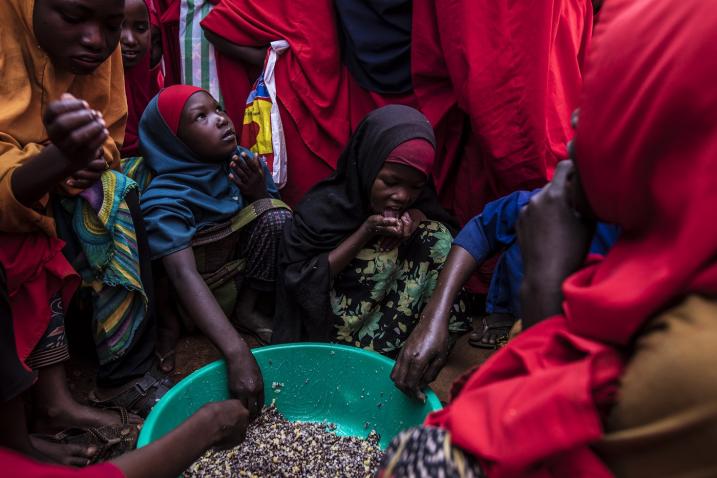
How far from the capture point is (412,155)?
218cm

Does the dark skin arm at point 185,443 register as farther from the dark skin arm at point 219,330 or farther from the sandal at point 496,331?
the sandal at point 496,331

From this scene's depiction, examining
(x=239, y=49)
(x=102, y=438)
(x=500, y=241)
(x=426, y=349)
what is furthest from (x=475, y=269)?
(x=239, y=49)

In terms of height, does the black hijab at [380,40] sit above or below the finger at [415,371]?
above

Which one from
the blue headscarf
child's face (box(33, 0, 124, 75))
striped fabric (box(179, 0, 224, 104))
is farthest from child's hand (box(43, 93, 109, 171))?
striped fabric (box(179, 0, 224, 104))

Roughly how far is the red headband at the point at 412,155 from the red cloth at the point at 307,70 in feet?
2.23

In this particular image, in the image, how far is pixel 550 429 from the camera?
84 centimetres

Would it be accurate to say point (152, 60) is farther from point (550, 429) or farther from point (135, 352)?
point (550, 429)

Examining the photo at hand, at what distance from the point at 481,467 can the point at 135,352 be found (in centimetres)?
162

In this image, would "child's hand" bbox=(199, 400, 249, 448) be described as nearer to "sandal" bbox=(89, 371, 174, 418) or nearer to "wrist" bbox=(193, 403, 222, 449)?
"wrist" bbox=(193, 403, 222, 449)

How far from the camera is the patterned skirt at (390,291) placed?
2.35 meters

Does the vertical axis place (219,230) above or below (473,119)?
below

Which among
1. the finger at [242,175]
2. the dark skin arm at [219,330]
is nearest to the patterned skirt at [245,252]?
the finger at [242,175]

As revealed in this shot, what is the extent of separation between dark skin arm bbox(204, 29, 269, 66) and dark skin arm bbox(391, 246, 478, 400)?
167 cm

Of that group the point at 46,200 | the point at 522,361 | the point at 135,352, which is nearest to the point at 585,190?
the point at 522,361
